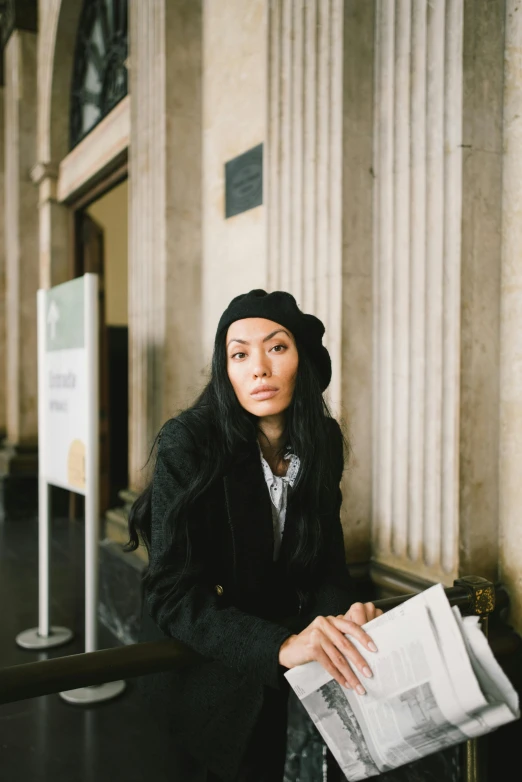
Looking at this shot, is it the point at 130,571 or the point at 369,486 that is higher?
the point at 369,486

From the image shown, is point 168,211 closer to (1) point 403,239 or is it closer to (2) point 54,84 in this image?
(1) point 403,239

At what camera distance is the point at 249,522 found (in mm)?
1559

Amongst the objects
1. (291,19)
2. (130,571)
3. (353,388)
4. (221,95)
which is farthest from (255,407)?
(221,95)

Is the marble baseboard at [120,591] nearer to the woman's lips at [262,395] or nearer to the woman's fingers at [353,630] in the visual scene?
the woman's lips at [262,395]

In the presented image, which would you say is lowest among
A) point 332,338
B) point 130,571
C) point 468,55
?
point 130,571

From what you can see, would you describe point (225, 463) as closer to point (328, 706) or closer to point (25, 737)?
point (328, 706)

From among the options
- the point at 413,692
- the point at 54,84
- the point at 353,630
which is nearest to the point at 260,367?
the point at 353,630

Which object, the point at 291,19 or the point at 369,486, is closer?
the point at 369,486

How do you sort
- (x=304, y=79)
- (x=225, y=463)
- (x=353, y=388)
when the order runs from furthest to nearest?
1. (x=304, y=79)
2. (x=353, y=388)
3. (x=225, y=463)

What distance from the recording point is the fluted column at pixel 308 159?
2.71 meters

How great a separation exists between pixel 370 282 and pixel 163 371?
5.52 ft

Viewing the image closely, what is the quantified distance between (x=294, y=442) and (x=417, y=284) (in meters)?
1.03

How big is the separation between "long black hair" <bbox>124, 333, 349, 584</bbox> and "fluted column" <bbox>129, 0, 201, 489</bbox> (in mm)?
2304

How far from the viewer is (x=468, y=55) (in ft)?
7.48
